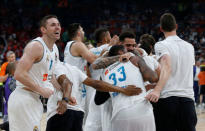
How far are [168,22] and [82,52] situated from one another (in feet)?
7.23

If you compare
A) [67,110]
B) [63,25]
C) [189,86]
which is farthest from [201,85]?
[63,25]

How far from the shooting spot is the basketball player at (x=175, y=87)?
4816mm

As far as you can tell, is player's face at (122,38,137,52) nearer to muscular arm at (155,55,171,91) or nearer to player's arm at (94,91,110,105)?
muscular arm at (155,55,171,91)

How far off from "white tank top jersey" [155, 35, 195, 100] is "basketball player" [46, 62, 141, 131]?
2.20ft

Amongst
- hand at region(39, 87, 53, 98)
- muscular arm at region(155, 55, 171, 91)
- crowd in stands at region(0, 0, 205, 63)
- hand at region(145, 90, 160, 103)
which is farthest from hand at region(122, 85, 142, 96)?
crowd in stands at region(0, 0, 205, 63)

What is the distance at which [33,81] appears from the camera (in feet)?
16.0

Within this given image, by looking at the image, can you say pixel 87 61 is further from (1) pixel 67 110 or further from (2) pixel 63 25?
(2) pixel 63 25

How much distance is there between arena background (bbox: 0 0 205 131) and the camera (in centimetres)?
2470

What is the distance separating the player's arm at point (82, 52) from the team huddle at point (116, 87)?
1386 mm

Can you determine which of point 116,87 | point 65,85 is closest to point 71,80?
point 65,85

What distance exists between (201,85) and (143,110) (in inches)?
424

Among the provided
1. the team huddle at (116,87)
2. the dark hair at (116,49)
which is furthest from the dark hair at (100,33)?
the dark hair at (116,49)

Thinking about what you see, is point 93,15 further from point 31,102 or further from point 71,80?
point 71,80

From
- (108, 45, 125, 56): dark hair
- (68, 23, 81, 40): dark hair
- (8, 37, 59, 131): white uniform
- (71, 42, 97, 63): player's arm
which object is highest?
(68, 23, 81, 40): dark hair
